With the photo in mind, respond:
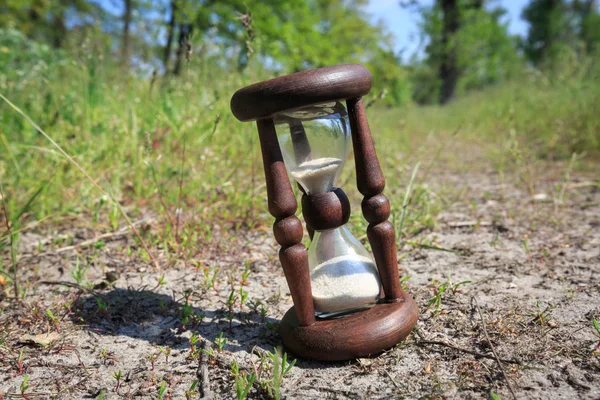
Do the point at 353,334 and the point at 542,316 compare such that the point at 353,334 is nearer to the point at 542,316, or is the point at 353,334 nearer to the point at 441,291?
the point at 441,291

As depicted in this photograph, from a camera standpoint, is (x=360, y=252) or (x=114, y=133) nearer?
(x=360, y=252)

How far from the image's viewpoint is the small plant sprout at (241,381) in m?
1.19

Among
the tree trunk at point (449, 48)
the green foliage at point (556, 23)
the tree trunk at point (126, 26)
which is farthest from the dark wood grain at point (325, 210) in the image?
the green foliage at point (556, 23)

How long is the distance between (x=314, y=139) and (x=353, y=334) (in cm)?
61

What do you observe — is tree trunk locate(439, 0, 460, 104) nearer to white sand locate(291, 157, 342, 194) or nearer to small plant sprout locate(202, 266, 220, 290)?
small plant sprout locate(202, 266, 220, 290)

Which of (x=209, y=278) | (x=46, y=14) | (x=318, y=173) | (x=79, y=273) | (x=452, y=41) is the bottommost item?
(x=209, y=278)

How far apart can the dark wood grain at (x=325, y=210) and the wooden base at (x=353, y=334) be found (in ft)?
1.01

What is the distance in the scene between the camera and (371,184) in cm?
141

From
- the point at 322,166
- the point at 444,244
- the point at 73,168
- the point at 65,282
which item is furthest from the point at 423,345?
the point at 73,168

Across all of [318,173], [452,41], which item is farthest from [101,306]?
[452,41]

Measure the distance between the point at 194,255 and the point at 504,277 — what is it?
1.46m

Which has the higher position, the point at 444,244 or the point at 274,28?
the point at 274,28

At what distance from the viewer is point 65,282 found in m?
2.03

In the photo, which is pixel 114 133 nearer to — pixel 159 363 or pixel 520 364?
pixel 159 363
